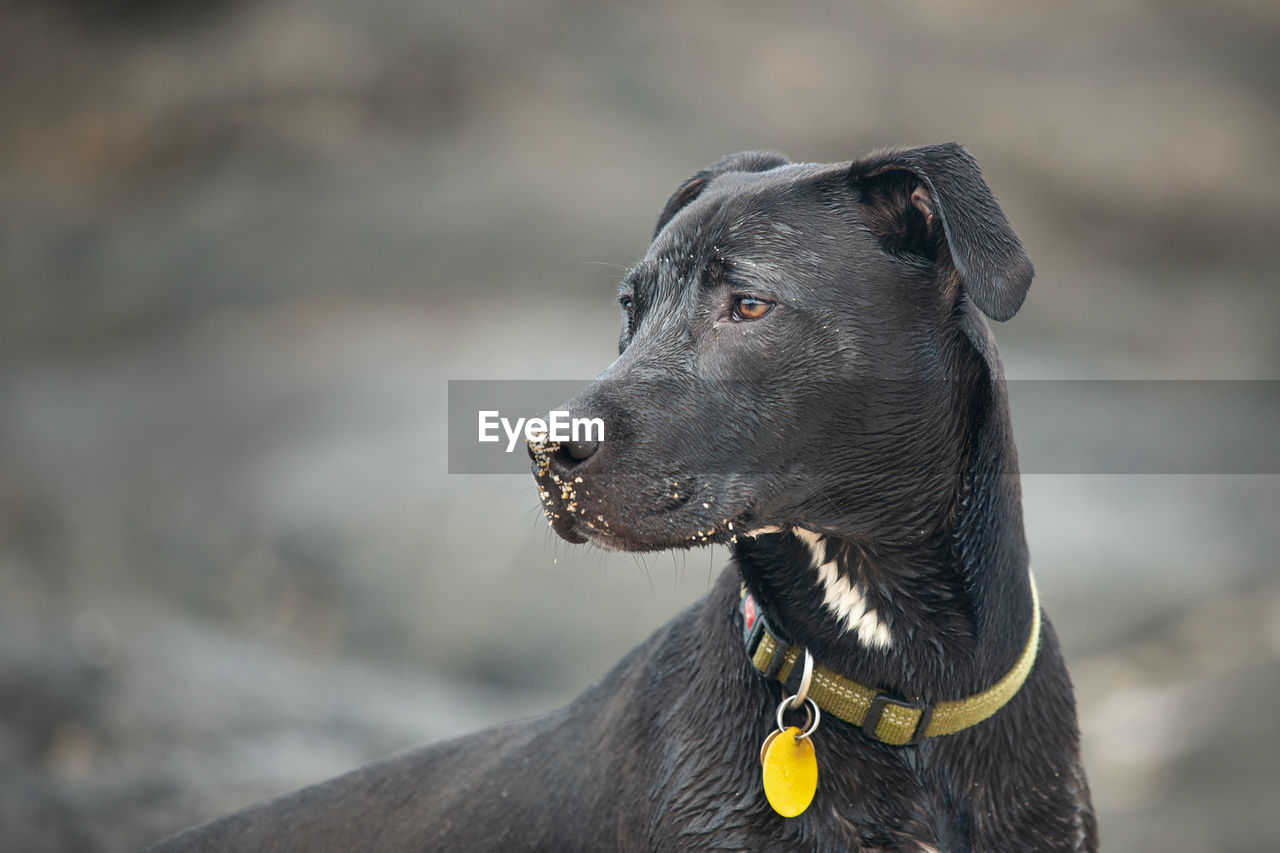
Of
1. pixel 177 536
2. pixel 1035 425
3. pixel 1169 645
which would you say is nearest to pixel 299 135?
pixel 177 536

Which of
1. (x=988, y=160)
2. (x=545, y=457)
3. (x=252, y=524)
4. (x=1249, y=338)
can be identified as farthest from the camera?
(x=988, y=160)

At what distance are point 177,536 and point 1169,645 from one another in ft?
21.5

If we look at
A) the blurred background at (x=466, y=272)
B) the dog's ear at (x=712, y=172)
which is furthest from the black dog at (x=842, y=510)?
the blurred background at (x=466, y=272)

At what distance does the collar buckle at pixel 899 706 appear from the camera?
2.37m

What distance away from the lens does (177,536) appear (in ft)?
28.3

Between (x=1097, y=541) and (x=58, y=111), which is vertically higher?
(x=58, y=111)

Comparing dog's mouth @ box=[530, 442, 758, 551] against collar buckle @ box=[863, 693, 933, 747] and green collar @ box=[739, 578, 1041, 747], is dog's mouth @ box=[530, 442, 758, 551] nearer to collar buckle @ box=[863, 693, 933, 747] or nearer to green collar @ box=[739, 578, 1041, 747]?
green collar @ box=[739, 578, 1041, 747]

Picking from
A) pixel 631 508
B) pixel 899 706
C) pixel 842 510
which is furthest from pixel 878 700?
pixel 631 508

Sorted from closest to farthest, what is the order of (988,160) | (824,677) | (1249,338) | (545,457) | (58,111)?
(545,457) < (824,677) < (1249,338) < (988,160) < (58,111)

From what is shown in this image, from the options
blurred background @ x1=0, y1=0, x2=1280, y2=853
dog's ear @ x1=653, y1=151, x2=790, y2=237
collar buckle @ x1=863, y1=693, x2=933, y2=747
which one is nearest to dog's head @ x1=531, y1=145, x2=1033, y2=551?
collar buckle @ x1=863, y1=693, x2=933, y2=747

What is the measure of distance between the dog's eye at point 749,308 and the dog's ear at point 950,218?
29 centimetres

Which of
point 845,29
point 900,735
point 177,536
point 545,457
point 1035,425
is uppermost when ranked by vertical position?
point 845,29

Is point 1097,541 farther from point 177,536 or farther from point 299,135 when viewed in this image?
point 299,135

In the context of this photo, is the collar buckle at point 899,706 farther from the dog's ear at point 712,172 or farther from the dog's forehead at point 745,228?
the dog's ear at point 712,172
